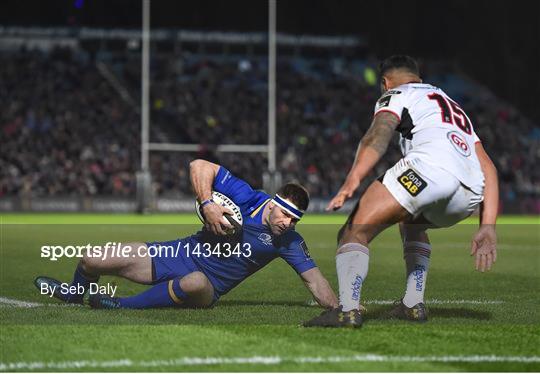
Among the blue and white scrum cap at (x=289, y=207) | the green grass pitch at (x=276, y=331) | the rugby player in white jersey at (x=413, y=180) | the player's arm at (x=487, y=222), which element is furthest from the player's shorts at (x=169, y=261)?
the player's arm at (x=487, y=222)

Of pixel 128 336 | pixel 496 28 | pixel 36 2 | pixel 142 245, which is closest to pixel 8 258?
pixel 142 245

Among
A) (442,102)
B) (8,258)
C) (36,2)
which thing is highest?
(36,2)

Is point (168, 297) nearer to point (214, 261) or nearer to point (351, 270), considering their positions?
point (214, 261)

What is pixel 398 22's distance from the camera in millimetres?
46594

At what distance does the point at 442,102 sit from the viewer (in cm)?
699

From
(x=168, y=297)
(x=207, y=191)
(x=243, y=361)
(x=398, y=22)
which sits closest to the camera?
(x=243, y=361)

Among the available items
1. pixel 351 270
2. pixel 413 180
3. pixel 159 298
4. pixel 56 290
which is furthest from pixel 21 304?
pixel 413 180

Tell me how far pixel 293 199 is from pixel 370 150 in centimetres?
101

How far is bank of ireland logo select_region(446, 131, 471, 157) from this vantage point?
6.79 metres

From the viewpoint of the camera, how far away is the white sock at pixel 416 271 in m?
7.77

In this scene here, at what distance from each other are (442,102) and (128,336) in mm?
2523

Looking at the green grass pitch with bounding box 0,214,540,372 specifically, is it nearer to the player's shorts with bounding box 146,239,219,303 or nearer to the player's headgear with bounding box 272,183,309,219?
the player's shorts with bounding box 146,239,219,303

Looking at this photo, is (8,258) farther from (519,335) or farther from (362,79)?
(362,79)

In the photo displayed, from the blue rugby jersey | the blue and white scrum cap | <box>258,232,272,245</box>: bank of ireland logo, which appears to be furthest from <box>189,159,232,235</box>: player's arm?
the blue and white scrum cap
